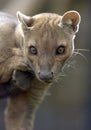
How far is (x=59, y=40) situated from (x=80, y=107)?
11.4 feet

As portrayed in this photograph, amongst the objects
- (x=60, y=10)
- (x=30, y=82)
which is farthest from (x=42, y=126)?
(x=30, y=82)

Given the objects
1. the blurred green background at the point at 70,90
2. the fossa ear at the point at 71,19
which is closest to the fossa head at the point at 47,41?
the fossa ear at the point at 71,19

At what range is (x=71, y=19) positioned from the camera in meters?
4.70

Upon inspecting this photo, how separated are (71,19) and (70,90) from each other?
352cm

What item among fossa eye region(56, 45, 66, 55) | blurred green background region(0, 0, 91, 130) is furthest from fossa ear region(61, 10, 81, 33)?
blurred green background region(0, 0, 91, 130)

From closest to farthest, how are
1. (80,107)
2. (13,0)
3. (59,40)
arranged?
(59,40) → (13,0) → (80,107)

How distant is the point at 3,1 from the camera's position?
764 cm

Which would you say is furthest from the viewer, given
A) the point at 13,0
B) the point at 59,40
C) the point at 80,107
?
the point at 80,107

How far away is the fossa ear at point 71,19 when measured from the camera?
468 cm

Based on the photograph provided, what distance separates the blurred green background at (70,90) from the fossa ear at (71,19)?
2561 millimetres

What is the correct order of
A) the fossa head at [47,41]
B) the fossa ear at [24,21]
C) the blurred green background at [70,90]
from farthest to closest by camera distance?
the blurred green background at [70,90] < the fossa ear at [24,21] < the fossa head at [47,41]

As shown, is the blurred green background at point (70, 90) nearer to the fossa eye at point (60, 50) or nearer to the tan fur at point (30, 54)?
the tan fur at point (30, 54)

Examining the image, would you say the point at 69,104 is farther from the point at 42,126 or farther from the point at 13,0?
the point at 13,0

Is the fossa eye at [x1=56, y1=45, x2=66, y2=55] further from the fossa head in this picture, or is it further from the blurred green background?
the blurred green background
